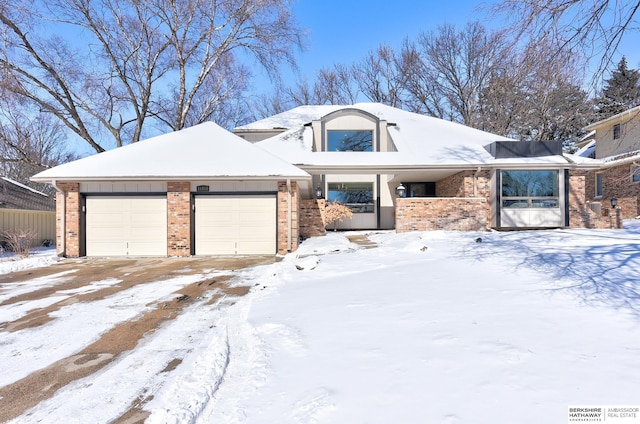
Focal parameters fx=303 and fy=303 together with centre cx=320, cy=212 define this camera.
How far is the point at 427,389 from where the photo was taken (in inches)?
83.7

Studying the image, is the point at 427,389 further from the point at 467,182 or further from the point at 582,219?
the point at 582,219

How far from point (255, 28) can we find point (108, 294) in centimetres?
1650

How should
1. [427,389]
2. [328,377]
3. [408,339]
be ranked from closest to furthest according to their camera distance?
[427,389] → [328,377] → [408,339]

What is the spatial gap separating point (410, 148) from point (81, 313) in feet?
Result: 41.6

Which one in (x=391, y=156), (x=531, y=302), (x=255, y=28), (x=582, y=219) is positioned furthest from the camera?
(x=255, y=28)

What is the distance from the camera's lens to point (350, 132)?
15641mm

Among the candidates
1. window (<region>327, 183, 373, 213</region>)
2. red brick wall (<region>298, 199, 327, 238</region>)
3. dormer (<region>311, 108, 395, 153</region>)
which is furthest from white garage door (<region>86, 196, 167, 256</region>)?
dormer (<region>311, 108, 395, 153</region>)

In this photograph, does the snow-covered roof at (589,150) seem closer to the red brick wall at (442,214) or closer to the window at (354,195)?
the red brick wall at (442,214)

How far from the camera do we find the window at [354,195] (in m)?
15.2

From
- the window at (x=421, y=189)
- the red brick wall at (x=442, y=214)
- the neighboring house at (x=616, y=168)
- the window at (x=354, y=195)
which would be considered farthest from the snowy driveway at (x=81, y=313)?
the neighboring house at (x=616, y=168)

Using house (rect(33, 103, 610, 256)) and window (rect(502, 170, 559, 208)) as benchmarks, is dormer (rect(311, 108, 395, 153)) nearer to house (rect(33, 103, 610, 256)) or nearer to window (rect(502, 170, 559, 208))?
house (rect(33, 103, 610, 256))

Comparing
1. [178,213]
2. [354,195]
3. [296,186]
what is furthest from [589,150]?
[178,213]

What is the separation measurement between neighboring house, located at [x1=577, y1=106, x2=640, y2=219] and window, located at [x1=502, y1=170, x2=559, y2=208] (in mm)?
4634

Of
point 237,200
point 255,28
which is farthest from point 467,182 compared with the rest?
point 255,28
